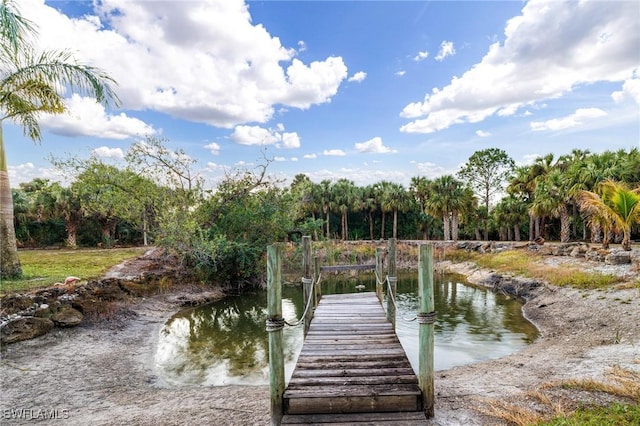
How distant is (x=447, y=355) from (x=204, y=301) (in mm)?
11440

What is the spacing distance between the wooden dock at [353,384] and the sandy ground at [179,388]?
51 centimetres

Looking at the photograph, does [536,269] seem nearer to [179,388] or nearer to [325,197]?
[179,388]

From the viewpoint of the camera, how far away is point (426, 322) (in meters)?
4.88

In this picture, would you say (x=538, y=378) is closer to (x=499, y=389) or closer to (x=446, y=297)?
(x=499, y=389)

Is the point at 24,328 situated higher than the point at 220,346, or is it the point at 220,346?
the point at 24,328

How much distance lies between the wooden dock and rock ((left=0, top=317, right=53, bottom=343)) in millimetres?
7213

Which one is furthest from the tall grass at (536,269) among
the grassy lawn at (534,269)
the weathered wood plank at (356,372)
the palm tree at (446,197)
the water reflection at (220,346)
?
the weathered wood plank at (356,372)

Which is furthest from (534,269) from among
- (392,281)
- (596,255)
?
(392,281)

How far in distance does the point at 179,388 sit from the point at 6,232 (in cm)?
932

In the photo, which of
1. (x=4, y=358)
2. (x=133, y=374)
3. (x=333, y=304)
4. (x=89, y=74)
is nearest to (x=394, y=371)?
(x=333, y=304)

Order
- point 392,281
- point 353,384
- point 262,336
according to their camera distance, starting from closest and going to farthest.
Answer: point 353,384 → point 392,281 → point 262,336

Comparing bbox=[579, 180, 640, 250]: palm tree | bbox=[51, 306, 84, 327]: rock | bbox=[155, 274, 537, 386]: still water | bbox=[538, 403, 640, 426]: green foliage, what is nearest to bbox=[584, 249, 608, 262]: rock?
bbox=[579, 180, 640, 250]: palm tree

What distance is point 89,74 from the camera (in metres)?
11.3

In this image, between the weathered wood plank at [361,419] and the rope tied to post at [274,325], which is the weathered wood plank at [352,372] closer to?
the weathered wood plank at [361,419]
